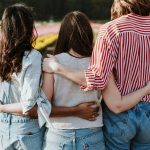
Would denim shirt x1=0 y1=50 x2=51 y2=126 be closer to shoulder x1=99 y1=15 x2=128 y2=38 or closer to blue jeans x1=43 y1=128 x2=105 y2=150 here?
blue jeans x1=43 y1=128 x2=105 y2=150

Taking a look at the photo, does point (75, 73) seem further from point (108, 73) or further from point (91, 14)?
point (91, 14)

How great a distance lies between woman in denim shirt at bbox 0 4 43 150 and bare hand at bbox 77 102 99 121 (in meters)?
0.25

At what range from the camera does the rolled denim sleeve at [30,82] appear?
2.77 metres

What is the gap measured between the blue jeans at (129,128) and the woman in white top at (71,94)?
0.29 feet

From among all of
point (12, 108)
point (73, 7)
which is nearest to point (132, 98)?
point (12, 108)

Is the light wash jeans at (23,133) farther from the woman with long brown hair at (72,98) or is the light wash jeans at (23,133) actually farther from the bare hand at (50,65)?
the bare hand at (50,65)

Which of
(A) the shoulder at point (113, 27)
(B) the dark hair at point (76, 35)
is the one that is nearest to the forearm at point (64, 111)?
(B) the dark hair at point (76, 35)

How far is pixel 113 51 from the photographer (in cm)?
261

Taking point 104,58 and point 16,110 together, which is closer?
point 104,58

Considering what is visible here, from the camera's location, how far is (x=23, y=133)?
2898 millimetres

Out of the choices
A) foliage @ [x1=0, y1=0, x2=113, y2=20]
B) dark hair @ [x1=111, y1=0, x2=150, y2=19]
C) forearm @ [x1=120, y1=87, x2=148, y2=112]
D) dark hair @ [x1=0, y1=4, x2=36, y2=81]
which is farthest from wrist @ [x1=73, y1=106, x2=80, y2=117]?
foliage @ [x1=0, y1=0, x2=113, y2=20]

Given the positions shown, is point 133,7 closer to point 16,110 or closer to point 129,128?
point 129,128

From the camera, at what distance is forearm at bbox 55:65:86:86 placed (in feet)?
9.12

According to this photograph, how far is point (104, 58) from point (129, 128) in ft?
1.34
